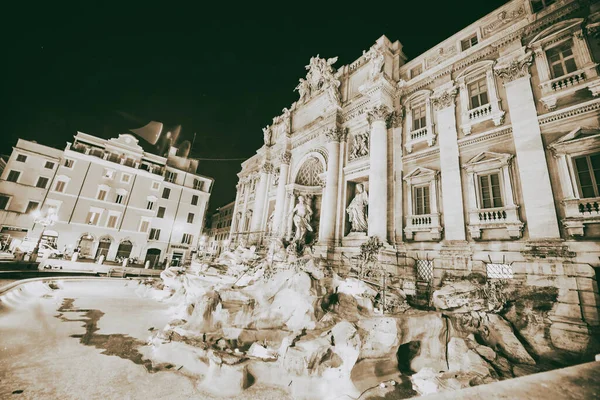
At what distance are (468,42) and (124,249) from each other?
4049 cm

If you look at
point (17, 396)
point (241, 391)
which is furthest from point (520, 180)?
point (17, 396)

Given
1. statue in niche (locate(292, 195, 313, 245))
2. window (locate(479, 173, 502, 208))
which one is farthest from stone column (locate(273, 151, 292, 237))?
window (locate(479, 173, 502, 208))

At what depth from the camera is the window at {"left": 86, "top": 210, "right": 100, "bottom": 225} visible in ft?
99.7

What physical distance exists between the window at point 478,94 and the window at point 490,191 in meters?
3.80

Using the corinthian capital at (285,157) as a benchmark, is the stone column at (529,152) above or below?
below

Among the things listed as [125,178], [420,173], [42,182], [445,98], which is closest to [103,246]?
[125,178]

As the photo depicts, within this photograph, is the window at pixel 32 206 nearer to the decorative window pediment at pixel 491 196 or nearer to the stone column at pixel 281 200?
the stone column at pixel 281 200

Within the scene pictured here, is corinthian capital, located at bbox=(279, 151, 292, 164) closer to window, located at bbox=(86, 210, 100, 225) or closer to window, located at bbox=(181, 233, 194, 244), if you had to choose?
window, located at bbox=(181, 233, 194, 244)

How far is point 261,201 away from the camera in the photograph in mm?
22484

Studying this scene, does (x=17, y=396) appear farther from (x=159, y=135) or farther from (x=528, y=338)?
(x=159, y=135)

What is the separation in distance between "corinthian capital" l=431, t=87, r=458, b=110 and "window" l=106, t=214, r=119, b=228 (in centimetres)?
3754

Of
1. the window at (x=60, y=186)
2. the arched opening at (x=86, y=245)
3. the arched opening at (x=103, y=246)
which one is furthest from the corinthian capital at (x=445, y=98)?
the window at (x=60, y=186)

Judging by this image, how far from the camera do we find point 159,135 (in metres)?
39.6

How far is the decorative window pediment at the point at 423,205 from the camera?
11.6 m
